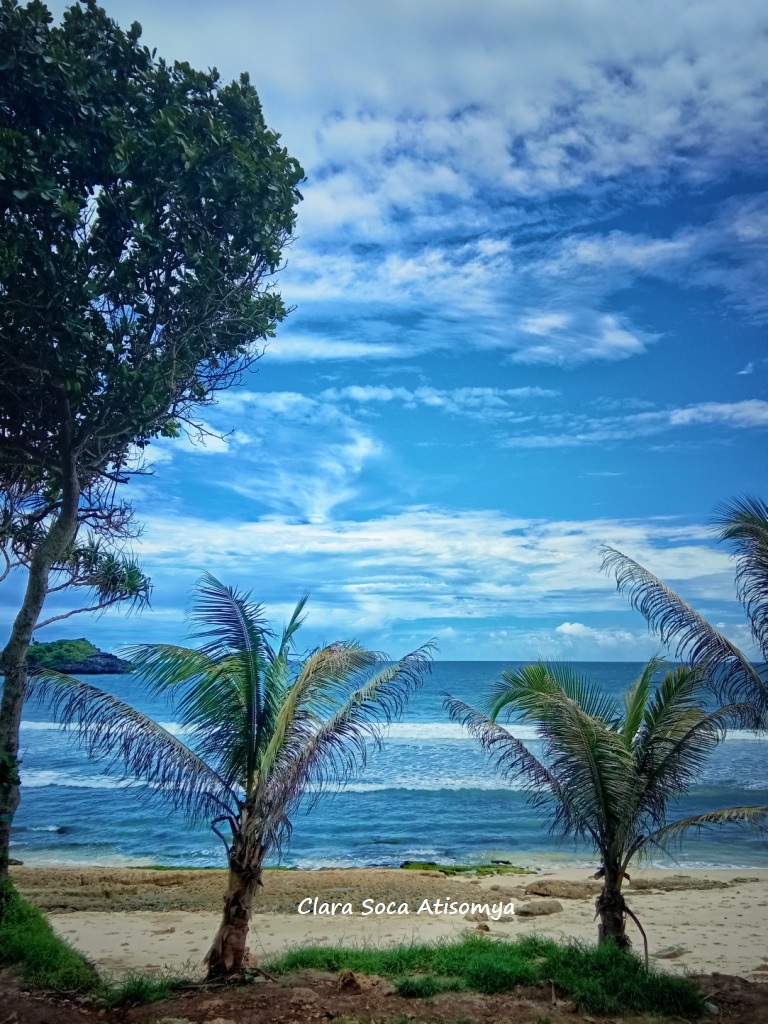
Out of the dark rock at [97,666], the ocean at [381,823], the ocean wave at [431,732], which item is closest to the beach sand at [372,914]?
the ocean at [381,823]

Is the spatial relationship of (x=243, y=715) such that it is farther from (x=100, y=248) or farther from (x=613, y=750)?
(x=100, y=248)

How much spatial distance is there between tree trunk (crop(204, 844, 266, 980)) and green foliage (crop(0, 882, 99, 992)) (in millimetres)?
1220

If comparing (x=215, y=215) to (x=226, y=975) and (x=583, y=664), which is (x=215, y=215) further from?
(x=583, y=664)

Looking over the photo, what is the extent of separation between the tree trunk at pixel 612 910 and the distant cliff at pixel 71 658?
5.54 metres

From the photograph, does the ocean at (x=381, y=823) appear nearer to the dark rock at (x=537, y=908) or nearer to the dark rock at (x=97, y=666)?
the dark rock at (x=537, y=908)

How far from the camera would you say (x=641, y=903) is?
1348 cm

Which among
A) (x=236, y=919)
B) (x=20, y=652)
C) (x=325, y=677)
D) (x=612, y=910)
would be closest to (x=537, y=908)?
(x=612, y=910)

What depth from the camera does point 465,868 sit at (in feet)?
53.7

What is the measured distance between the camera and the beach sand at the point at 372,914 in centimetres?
1047

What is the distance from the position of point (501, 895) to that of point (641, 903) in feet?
8.46

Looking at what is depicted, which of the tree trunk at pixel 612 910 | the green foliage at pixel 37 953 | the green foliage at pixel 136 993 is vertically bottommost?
the green foliage at pixel 136 993

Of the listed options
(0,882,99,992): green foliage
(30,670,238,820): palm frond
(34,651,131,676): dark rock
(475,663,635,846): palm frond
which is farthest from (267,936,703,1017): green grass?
(34,651,131,676): dark rock

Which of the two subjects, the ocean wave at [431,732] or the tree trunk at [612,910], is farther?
the ocean wave at [431,732]

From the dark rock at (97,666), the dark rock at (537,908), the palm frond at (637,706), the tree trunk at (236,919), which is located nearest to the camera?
the tree trunk at (236,919)
